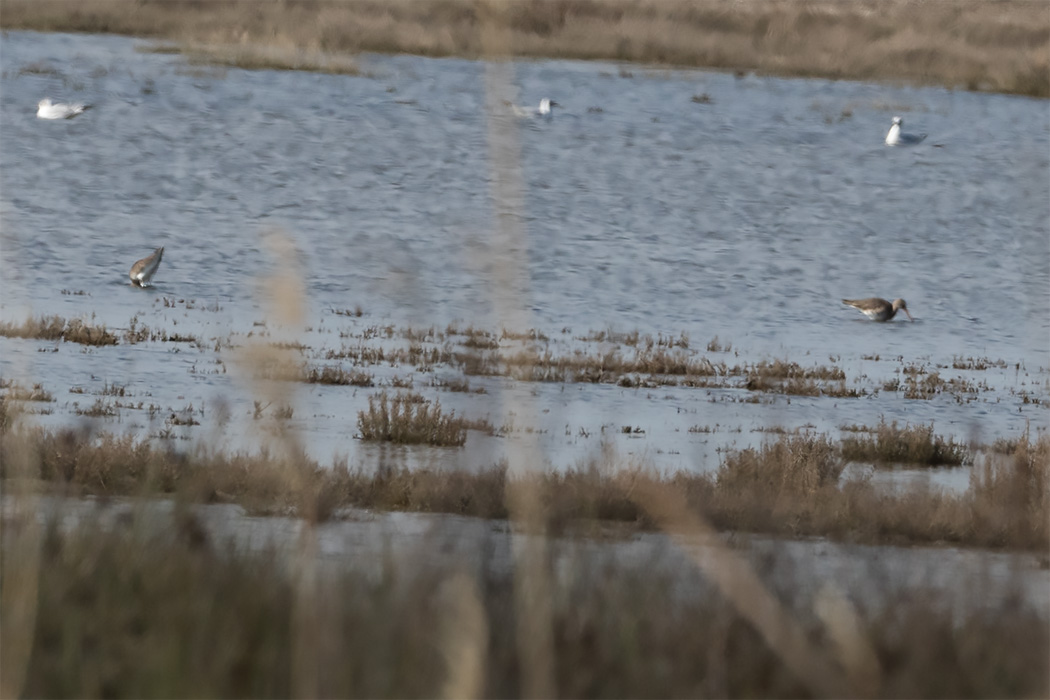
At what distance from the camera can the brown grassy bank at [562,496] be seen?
754 centimetres

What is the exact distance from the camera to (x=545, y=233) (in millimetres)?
23203

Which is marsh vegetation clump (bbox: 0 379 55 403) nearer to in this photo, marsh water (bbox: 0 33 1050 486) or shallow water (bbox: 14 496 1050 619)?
marsh water (bbox: 0 33 1050 486)

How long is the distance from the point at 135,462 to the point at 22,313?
744 centimetres

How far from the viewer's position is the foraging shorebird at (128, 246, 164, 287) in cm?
1698

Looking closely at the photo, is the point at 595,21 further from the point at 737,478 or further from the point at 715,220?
the point at 737,478

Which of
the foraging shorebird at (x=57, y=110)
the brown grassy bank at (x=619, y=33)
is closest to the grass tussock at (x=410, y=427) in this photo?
the foraging shorebird at (x=57, y=110)

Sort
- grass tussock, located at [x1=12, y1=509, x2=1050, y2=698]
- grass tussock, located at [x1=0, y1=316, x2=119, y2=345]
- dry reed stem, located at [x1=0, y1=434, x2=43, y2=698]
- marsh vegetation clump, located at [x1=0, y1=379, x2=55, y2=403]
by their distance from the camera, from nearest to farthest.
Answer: dry reed stem, located at [x1=0, y1=434, x2=43, y2=698] < grass tussock, located at [x1=12, y1=509, x2=1050, y2=698] < marsh vegetation clump, located at [x1=0, y1=379, x2=55, y2=403] < grass tussock, located at [x1=0, y1=316, x2=119, y2=345]

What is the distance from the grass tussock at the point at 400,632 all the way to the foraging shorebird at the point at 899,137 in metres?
25.9

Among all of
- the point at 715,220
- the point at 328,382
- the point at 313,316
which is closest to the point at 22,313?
the point at 313,316

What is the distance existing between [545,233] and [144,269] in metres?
7.73

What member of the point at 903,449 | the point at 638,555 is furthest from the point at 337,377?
the point at 638,555

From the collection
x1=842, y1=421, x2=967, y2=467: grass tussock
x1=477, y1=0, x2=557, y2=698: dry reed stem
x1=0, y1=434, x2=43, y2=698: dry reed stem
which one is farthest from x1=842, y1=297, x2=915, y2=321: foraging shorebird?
x1=477, y1=0, x2=557, y2=698: dry reed stem

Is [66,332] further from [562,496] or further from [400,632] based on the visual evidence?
[400,632]

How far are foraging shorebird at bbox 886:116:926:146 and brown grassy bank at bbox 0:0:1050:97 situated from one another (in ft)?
23.7
